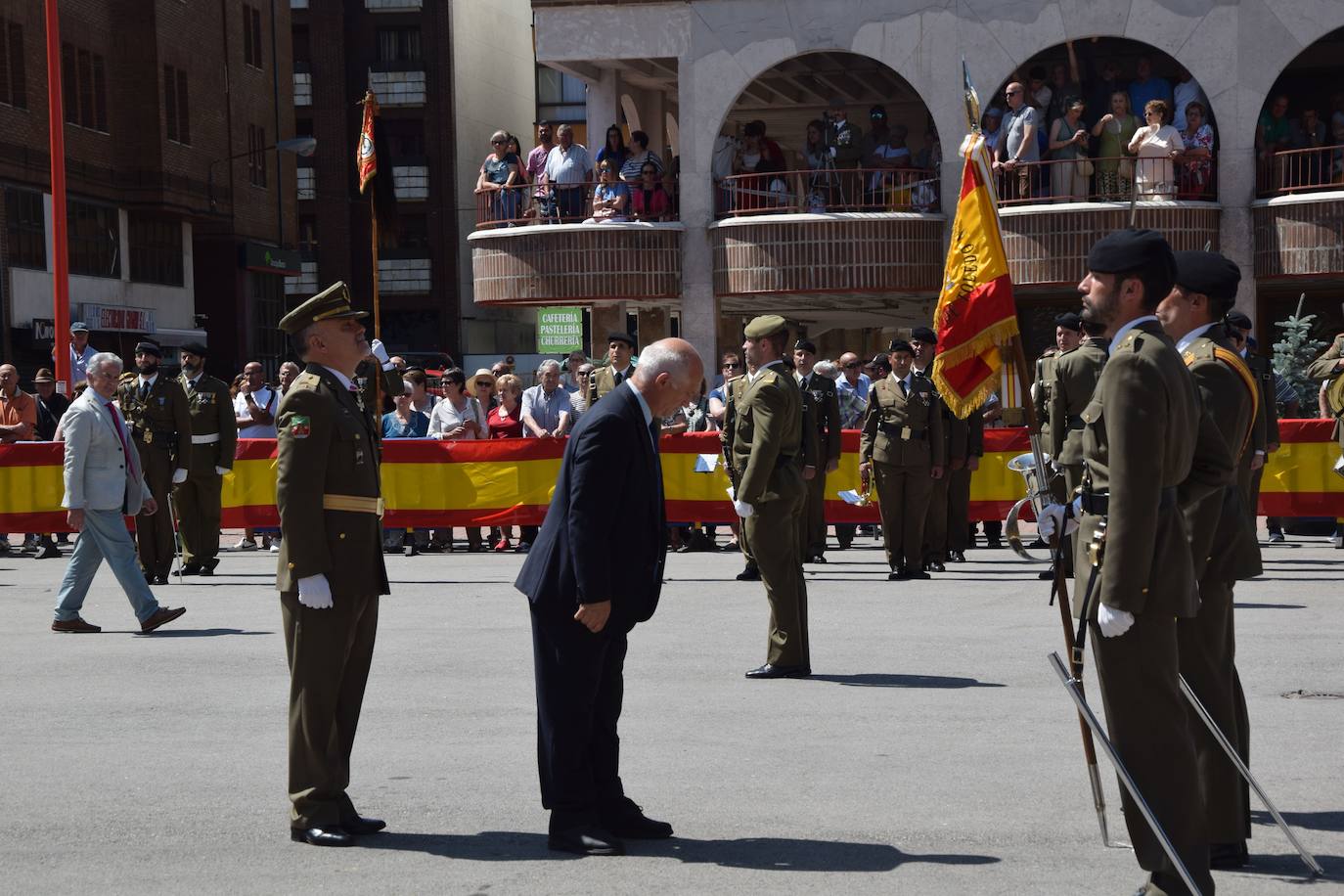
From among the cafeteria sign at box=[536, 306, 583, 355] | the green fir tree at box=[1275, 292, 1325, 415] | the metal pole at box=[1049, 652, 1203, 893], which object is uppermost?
the cafeteria sign at box=[536, 306, 583, 355]

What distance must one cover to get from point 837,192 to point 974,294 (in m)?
20.4

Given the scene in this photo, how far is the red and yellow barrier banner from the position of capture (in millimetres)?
18375

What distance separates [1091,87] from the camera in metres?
28.9

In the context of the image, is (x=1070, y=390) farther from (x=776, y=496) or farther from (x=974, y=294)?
(x=974, y=294)

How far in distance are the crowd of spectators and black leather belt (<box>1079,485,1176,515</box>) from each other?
23747 millimetres

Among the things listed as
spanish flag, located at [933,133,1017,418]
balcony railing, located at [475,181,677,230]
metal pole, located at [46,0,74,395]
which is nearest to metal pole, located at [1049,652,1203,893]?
spanish flag, located at [933,133,1017,418]

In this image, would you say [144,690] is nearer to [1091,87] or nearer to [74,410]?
[74,410]

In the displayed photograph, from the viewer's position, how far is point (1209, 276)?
630 centimetres

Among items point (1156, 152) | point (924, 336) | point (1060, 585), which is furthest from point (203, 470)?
point (1156, 152)

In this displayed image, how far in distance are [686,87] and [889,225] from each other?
13.6 feet

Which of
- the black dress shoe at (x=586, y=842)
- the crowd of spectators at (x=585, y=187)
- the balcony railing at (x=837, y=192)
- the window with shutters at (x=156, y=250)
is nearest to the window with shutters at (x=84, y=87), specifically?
the window with shutters at (x=156, y=250)

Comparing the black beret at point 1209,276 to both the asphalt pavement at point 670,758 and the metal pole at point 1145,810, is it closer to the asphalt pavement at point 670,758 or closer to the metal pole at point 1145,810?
the metal pole at point 1145,810

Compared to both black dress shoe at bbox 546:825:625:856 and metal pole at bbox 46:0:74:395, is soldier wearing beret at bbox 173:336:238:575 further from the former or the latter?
black dress shoe at bbox 546:825:625:856

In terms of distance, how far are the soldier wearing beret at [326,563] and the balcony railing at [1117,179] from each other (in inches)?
845
